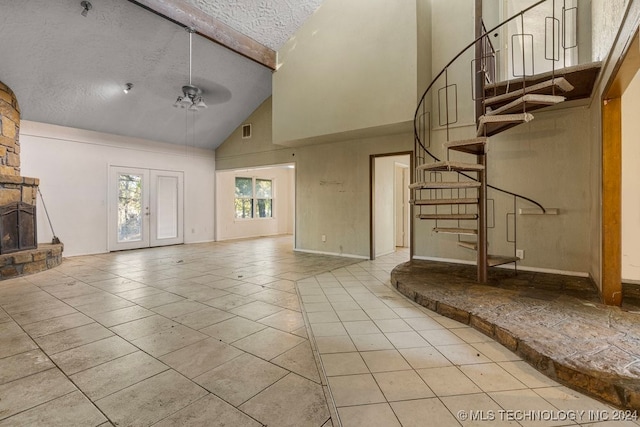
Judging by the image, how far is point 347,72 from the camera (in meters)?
5.26

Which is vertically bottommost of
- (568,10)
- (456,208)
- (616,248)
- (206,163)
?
(616,248)

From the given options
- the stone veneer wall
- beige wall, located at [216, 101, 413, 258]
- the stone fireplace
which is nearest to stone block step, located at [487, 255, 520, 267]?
beige wall, located at [216, 101, 413, 258]

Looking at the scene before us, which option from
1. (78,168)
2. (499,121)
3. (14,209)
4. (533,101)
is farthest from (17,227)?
(533,101)

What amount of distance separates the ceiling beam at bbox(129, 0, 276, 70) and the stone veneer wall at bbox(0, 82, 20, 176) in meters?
2.94

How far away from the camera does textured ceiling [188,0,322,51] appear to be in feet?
16.0

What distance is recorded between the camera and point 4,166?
4.84 m

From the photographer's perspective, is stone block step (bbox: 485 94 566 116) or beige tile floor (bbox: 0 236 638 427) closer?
beige tile floor (bbox: 0 236 638 427)

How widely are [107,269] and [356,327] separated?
4.69m

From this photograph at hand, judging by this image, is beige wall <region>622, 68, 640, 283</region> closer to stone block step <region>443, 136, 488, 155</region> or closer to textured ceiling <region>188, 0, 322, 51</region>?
stone block step <region>443, 136, 488, 155</region>

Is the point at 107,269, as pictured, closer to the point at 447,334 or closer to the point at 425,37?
the point at 447,334

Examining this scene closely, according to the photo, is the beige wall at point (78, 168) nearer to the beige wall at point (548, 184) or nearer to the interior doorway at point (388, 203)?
the interior doorway at point (388, 203)

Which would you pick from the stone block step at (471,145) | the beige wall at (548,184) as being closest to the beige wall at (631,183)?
the beige wall at (548,184)

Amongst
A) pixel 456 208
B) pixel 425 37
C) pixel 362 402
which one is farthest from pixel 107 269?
pixel 425 37

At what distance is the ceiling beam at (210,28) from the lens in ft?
13.9
